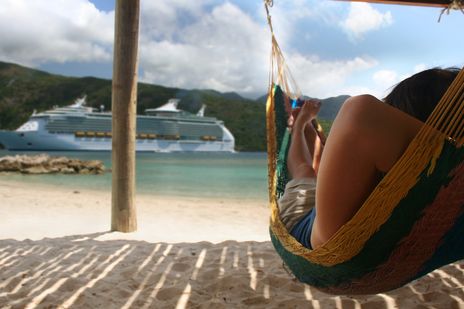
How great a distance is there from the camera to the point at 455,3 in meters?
1.68

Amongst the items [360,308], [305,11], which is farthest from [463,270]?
[305,11]

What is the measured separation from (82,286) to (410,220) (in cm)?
106

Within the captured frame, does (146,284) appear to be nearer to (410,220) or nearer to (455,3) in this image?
(410,220)

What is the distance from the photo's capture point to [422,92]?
0.68m

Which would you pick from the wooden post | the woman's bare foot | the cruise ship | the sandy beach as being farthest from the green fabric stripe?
the cruise ship

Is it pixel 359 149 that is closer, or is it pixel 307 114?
pixel 359 149

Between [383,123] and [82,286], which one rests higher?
[383,123]

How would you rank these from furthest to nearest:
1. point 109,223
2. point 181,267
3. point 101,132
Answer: point 101,132
point 109,223
point 181,267

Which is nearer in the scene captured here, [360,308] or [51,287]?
[360,308]

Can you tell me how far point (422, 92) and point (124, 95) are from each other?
184 cm

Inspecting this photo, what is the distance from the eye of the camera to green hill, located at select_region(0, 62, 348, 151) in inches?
1265

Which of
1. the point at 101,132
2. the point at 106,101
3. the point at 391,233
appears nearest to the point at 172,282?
the point at 391,233

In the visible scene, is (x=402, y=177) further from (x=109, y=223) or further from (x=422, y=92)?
(x=109, y=223)

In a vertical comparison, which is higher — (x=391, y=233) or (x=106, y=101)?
(x=106, y=101)
